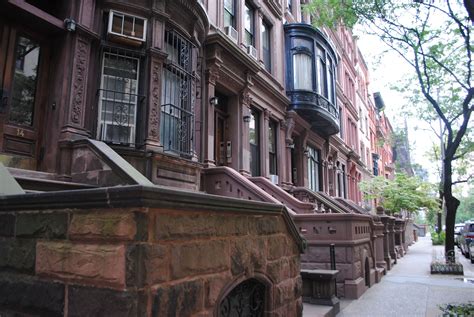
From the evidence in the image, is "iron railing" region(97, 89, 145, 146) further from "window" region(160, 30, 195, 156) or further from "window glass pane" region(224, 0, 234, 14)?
"window glass pane" region(224, 0, 234, 14)

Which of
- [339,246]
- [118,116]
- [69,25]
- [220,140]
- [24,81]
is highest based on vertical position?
[69,25]

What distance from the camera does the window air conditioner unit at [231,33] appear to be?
41.9ft

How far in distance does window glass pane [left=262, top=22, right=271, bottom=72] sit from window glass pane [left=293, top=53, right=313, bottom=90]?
151 cm

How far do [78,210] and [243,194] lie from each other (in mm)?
7343

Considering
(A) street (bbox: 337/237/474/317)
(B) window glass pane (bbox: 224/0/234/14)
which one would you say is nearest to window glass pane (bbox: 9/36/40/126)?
(A) street (bbox: 337/237/474/317)

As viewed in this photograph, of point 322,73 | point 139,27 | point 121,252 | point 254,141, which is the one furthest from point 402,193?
point 121,252

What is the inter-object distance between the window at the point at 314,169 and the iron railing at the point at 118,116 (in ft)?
40.6

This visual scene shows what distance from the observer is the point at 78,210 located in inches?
105

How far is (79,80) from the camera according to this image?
733 centimetres

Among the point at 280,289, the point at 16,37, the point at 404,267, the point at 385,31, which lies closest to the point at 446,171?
the point at 404,267

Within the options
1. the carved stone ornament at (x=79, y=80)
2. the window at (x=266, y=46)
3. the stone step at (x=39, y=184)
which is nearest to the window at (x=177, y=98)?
the carved stone ornament at (x=79, y=80)

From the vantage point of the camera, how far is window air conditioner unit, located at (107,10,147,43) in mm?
7912

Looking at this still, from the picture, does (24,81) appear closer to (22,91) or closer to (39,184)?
(22,91)

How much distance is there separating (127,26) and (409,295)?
913cm
